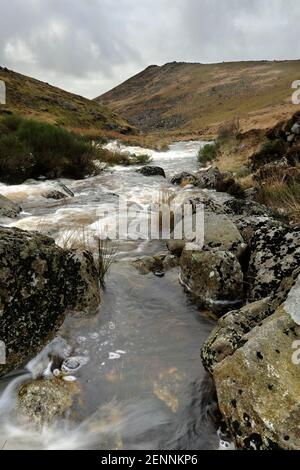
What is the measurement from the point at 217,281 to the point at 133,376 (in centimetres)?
170

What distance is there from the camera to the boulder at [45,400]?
2844 millimetres

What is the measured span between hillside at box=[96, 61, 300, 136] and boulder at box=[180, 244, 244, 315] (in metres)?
40.9

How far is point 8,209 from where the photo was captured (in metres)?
8.51

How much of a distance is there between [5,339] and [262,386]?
6.89 ft

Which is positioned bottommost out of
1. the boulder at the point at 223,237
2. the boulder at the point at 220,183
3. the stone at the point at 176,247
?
the stone at the point at 176,247

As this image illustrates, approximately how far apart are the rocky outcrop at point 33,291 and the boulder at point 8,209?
4.60 metres

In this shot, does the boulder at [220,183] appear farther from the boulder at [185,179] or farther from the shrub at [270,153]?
the shrub at [270,153]

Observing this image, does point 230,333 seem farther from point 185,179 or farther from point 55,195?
point 185,179

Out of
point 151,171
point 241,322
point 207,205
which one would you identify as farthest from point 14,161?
point 241,322

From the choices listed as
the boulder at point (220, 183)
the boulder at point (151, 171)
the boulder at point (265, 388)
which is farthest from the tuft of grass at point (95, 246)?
the boulder at point (151, 171)

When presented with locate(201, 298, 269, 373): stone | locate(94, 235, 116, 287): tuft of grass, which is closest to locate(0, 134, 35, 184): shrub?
locate(94, 235, 116, 287): tuft of grass

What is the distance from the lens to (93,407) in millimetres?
3000
